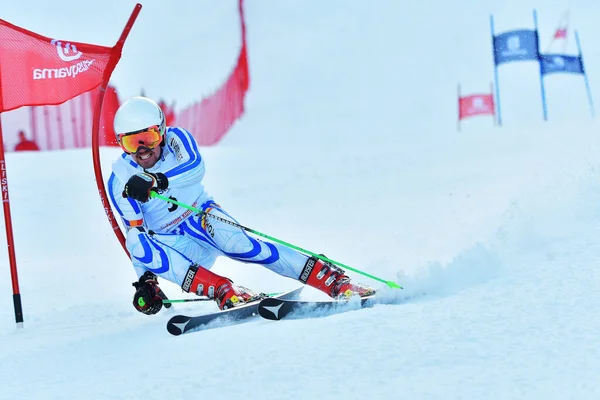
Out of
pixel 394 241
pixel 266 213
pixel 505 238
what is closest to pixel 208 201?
pixel 505 238

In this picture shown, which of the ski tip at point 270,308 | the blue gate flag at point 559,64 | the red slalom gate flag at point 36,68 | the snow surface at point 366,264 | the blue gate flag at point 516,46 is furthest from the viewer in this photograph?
the blue gate flag at point 516,46

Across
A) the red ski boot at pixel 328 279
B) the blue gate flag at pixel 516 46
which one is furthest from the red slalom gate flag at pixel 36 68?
the blue gate flag at pixel 516 46

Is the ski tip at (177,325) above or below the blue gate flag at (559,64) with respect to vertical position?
below

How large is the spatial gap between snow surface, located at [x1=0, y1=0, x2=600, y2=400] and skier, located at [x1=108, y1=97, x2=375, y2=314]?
33cm

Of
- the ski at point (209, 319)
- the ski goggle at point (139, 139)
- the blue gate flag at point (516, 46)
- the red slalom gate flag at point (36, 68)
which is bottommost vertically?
the ski at point (209, 319)

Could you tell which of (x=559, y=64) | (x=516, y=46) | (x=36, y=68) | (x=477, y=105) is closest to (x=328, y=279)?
(x=36, y=68)

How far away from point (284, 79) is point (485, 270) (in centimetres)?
2243

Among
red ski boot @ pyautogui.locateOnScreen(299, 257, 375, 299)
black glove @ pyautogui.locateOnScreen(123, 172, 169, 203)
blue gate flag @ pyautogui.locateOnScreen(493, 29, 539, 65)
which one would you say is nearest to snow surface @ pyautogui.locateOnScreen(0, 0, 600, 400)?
red ski boot @ pyautogui.locateOnScreen(299, 257, 375, 299)

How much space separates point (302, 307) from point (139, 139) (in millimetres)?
1452

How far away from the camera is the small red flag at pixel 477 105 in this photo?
64.5 feet

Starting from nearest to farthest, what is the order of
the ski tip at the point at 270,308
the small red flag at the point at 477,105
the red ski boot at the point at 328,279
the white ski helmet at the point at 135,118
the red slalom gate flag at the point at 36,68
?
the ski tip at the point at 270,308, the red ski boot at the point at 328,279, the white ski helmet at the point at 135,118, the red slalom gate flag at the point at 36,68, the small red flag at the point at 477,105

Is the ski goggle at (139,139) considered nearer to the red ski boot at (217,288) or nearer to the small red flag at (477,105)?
the red ski boot at (217,288)

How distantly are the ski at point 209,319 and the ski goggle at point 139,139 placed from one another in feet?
3.80

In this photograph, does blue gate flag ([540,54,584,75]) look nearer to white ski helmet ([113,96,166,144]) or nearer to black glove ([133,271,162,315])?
white ski helmet ([113,96,166,144])
